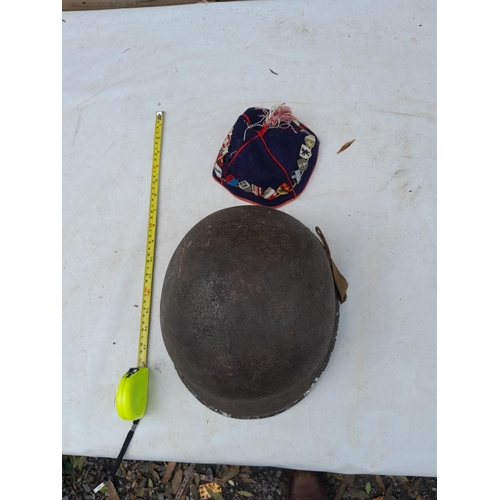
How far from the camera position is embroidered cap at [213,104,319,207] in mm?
1519

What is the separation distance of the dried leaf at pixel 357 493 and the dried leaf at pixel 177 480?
756 mm

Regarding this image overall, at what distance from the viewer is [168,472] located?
1634 millimetres

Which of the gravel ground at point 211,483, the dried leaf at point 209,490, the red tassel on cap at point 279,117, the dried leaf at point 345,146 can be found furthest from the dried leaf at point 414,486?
the red tassel on cap at point 279,117

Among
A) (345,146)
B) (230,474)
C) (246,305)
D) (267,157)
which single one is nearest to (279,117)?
(267,157)

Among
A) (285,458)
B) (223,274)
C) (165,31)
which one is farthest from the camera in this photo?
(165,31)

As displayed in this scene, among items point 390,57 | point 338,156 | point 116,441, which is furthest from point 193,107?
point 116,441

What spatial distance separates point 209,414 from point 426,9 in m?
2.04

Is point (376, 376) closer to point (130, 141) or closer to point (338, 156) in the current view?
point (338, 156)

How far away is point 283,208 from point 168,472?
1.31 m

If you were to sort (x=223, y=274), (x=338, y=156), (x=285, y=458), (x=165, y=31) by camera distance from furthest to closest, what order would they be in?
(x=165, y=31), (x=338, y=156), (x=285, y=458), (x=223, y=274)

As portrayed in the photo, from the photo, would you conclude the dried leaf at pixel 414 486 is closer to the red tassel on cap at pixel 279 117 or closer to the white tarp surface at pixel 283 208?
the white tarp surface at pixel 283 208

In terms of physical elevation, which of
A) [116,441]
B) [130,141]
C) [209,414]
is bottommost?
[116,441]

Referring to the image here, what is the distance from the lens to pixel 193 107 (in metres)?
1.68

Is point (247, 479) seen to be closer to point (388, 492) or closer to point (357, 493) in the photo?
point (357, 493)
